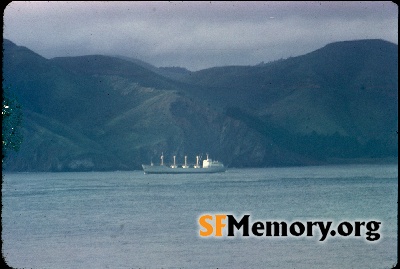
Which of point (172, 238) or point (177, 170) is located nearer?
point (172, 238)

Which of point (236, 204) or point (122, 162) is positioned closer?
point (236, 204)

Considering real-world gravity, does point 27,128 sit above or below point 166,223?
above

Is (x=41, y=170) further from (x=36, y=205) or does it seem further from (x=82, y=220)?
(x=82, y=220)

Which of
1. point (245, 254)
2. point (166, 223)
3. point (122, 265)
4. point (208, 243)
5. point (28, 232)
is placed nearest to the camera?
point (122, 265)

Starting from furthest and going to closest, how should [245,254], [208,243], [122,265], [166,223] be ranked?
[166,223]
[208,243]
[245,254]
[122,265]

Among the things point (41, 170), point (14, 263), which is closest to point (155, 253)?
point (14, 263)

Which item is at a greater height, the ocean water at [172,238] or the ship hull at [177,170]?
the ship hull at [177,170]

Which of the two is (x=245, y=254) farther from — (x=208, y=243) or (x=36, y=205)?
(x=36, y=205)

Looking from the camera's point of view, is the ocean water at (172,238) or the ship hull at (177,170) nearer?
the ocean water at (172,238)

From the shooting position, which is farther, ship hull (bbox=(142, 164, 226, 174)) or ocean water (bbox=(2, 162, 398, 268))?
ship hull (bbox=(142, 164, 226, 174))

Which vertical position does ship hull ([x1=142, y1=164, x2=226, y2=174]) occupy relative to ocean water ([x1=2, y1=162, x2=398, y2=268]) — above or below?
above

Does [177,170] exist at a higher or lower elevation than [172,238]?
higher
